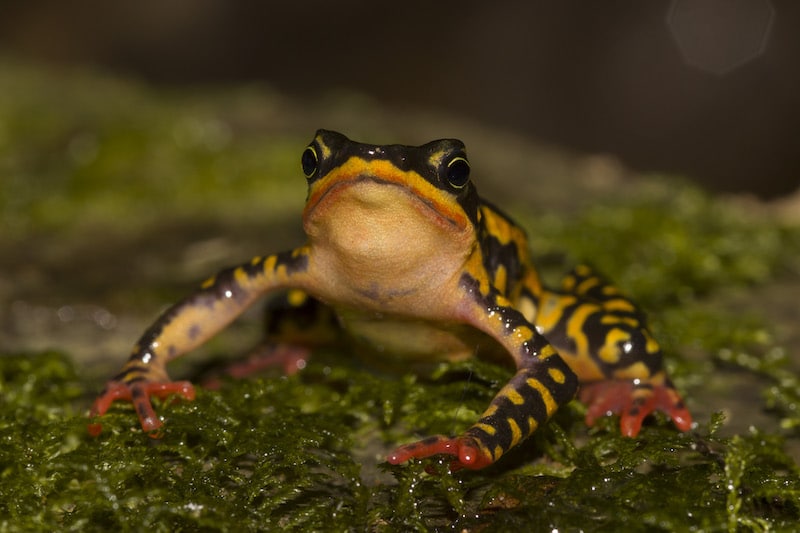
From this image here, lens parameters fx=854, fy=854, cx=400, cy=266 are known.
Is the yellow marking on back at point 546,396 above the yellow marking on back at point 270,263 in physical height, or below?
below

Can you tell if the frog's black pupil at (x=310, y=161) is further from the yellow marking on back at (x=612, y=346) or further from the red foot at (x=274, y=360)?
the yellow marking on back at (x=612, y=346)

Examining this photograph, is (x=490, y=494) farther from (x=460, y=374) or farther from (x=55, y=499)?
(x=55, y=499)

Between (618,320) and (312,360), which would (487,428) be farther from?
(312,360)

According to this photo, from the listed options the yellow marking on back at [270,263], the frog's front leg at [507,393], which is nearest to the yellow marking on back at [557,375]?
the frog's front leg at [507,393]

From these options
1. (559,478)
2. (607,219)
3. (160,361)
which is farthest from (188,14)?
(559,478)

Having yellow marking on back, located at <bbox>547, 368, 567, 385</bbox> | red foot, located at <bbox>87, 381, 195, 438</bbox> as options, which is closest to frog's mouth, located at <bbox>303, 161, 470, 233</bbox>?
yellow marking on back, located at <bbox>547, 368, 567, 385</bbox>

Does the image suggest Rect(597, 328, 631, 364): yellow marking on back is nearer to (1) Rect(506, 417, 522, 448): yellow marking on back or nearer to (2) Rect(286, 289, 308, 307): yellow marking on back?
(1) Rect(506, 417, 522, 448): yellow marking on back
